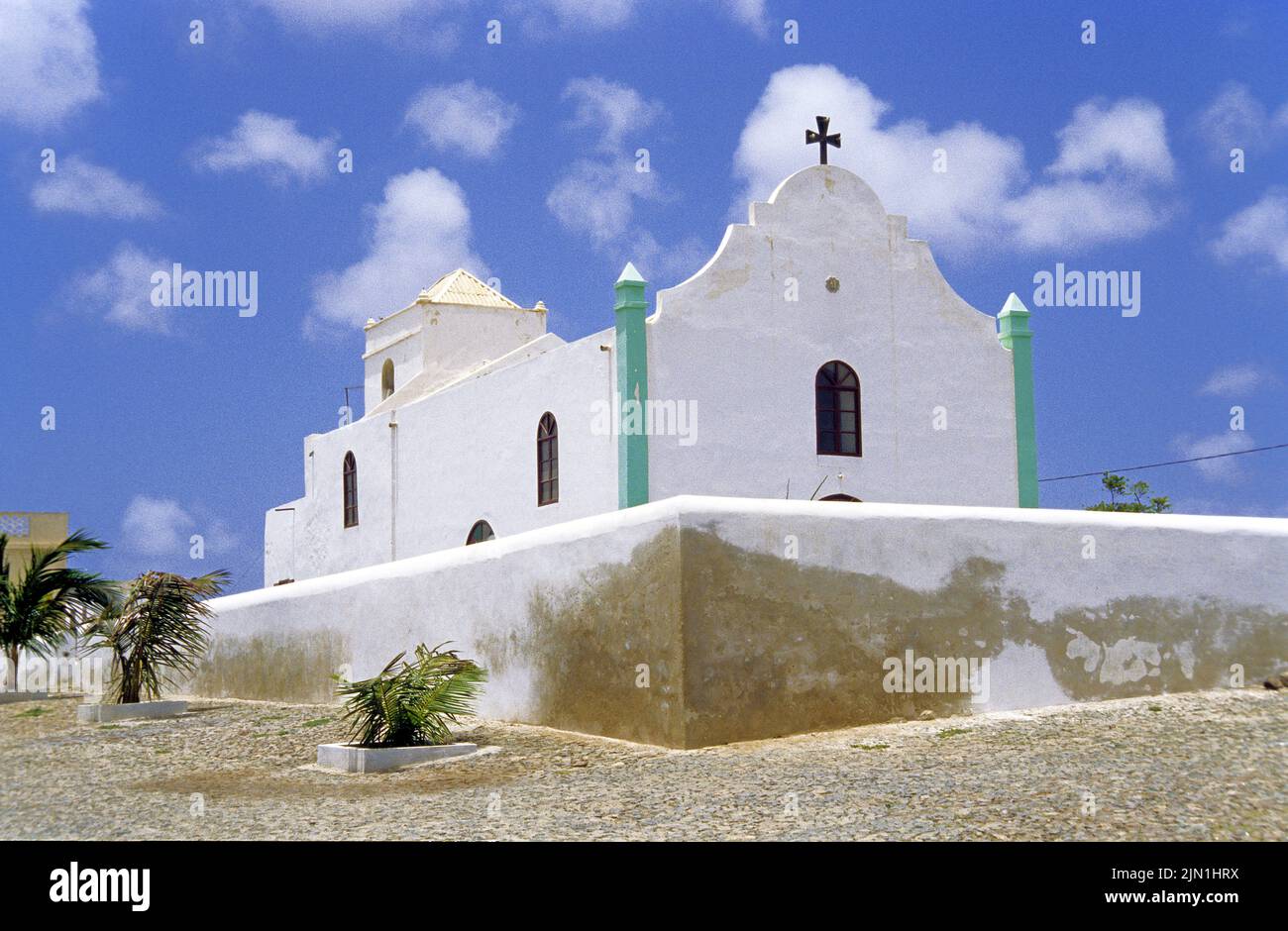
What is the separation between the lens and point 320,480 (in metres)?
28.7

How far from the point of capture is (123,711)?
15312mm

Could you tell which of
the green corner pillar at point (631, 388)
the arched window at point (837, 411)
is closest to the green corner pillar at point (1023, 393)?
the arched window at point (837, 411)

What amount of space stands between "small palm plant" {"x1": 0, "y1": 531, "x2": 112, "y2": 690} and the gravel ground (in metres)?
6.79

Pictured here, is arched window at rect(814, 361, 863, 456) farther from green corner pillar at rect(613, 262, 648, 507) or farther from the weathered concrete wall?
the weathered concrete wall

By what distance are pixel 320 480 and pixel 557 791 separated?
2068 centimetres

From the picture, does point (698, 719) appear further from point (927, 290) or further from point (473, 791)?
point (927, 290)

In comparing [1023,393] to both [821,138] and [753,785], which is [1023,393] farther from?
[753,785]

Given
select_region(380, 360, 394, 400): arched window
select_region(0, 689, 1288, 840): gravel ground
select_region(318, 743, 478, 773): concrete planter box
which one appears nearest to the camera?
select_region(0, 689, 1288, 840): gravel ground

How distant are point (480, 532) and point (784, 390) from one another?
5.86m

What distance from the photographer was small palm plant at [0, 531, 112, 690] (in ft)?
62.4

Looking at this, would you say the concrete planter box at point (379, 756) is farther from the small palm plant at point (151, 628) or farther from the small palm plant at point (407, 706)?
the small palm plant at point (151, 628)

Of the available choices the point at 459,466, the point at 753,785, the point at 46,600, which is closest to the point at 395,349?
the point at 459,466

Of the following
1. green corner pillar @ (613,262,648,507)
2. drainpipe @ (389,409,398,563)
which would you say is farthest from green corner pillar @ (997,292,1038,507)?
drainpipe @ (389,409,398,563)
